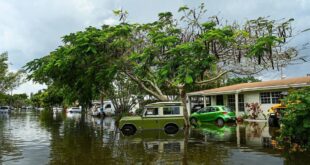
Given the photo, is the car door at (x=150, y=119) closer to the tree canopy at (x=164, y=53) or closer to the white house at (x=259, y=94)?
the tree canopy at (x=164, y=53)

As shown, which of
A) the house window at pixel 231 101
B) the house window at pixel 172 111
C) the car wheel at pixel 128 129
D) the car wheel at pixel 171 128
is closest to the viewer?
the car wheel at pixel 171 128

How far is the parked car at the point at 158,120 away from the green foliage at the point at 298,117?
748 centimetres

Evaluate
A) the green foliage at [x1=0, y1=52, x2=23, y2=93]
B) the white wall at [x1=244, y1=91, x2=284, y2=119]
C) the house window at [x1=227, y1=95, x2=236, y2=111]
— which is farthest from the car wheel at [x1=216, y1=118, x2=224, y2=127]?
the green foliage at [x1=0, y1=52, x2=23, y2=93]

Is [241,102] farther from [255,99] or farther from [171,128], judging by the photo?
[171,128]

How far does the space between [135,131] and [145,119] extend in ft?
2.95

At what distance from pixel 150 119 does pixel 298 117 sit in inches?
354

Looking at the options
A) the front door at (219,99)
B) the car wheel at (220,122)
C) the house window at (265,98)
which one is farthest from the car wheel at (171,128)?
the front door at (219,99)

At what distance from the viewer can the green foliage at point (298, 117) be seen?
11023 millimetres

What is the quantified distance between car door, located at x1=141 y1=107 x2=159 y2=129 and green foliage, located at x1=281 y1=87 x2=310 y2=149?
26.4ft

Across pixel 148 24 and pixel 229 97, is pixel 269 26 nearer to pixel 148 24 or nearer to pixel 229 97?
pixel 148 24

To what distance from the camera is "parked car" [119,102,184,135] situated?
Result: 61.4ft

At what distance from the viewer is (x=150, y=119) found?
18.8m

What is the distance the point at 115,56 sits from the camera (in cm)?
2233

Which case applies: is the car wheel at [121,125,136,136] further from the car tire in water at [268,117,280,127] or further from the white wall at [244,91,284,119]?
the white wall at [244,91,284,119]
